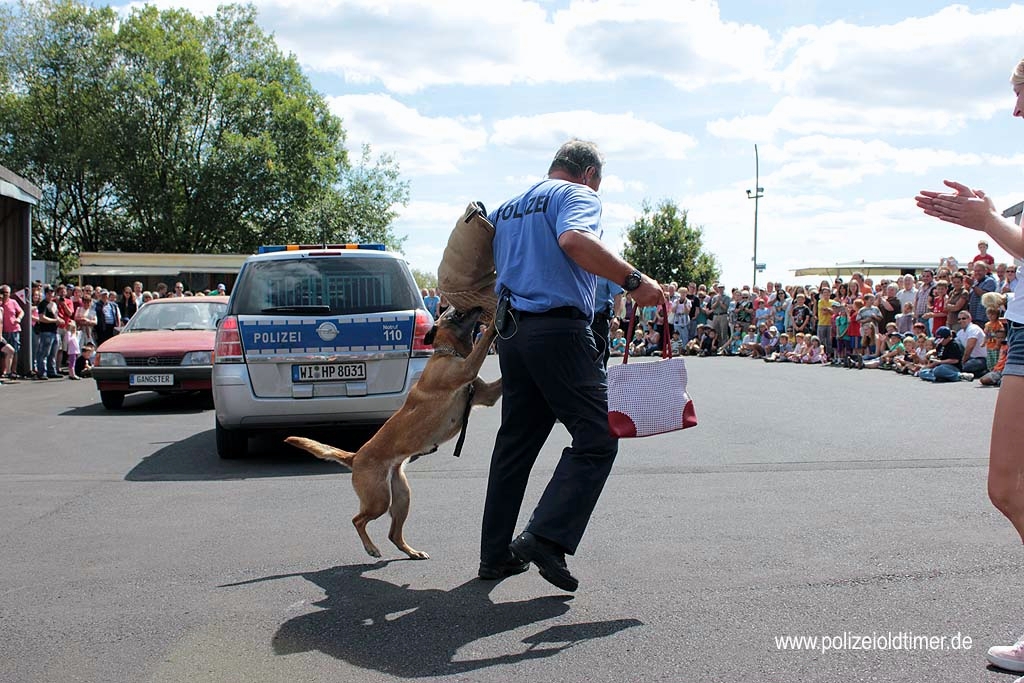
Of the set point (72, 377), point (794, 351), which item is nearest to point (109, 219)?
point (72, 377)

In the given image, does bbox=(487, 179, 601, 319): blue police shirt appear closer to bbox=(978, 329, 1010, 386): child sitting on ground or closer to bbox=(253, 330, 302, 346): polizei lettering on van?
bbox=(253, 330, 302, 346): polizei lettering on van

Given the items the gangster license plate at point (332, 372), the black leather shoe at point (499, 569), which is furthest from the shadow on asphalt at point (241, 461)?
the black leather shoe at point (499, 569)

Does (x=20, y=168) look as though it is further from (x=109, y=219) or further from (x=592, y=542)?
(x=592, y=542)

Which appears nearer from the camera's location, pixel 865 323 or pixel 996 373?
pixel 996 373

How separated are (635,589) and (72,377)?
18.1 metres

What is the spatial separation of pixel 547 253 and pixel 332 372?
14.6ft

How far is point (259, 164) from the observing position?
44531mm

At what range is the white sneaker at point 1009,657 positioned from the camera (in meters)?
3.16

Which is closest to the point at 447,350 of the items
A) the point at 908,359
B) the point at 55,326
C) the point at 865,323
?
the point at 908,359

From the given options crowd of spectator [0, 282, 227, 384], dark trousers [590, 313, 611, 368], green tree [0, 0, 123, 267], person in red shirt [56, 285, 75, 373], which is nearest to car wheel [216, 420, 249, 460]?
dark trousers [590, 313, 611, 368]

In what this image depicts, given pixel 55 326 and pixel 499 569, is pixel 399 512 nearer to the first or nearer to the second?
pixel 499 569

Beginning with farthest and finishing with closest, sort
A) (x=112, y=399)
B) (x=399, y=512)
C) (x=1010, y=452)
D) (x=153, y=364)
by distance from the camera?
(x=112, y=399) < (x=153, y=364) < (x=399, y=512) < (x=1010, y=452)

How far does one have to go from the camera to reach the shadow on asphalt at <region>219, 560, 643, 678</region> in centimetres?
349

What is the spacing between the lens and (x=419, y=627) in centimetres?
385
